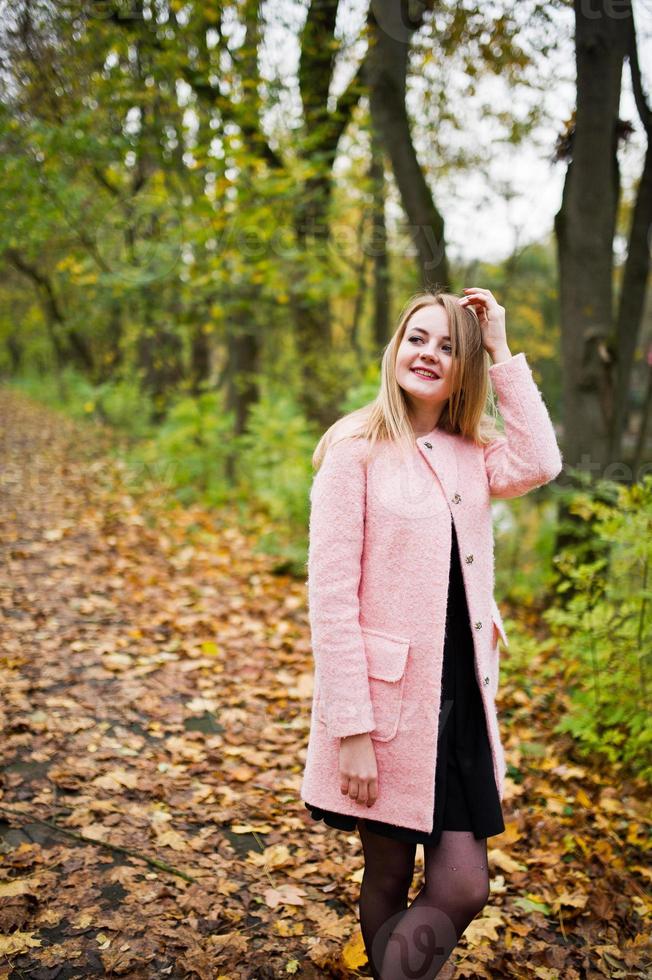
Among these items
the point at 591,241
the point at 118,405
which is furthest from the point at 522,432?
the point at 118,405

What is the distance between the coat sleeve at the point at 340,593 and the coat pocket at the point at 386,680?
0.04 metres

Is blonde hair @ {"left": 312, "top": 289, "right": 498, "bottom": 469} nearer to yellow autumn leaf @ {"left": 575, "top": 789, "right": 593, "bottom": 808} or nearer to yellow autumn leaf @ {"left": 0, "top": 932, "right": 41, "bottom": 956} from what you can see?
yellow autumn leaf @ {"left": 0, "top": 932, "right": 41, "bottom": 956}

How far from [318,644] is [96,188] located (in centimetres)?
1102

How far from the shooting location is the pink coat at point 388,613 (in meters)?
2.02

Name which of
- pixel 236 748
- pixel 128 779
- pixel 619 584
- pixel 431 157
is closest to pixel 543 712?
pixel 619 584

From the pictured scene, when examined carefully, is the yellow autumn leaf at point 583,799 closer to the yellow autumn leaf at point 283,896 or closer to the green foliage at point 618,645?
the green foliage at point 618,645

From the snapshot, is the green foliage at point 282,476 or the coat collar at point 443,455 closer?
the coat collar at point 443,455

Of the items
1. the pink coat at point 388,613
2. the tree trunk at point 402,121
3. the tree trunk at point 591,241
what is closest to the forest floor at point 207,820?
the pink coat at point 388,613

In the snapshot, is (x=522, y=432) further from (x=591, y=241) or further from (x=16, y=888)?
(x=591, y=241)

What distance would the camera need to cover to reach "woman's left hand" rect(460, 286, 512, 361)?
2.33m

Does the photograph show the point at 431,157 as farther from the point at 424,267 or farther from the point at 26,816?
the point at 26,816

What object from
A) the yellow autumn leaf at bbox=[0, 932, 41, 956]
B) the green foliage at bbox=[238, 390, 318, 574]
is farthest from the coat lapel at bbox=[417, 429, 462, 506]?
the green foliage at bbox=[238, 390, 318, 574]

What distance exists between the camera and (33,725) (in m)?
3.85

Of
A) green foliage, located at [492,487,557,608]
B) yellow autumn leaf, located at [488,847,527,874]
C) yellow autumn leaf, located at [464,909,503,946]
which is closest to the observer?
yellow autumn leaf, located at [464,909,503,946]
